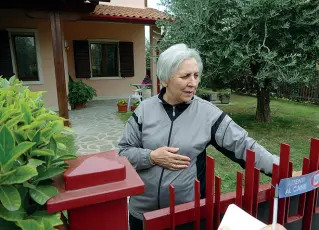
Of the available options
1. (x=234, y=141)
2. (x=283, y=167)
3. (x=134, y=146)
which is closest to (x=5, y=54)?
(x=134, y=146)

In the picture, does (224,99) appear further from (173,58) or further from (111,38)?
(173,58)

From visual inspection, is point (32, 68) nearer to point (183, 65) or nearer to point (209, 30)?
point (209, 30)

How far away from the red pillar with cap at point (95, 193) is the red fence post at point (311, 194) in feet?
3.10

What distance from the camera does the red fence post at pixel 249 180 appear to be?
1214 mm

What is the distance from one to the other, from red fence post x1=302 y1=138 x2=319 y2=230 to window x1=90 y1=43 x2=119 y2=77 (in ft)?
36.4

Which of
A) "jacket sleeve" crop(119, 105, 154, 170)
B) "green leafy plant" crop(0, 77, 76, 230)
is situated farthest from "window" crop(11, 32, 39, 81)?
"green leafy plant" crop(0, 77, 76, 230)

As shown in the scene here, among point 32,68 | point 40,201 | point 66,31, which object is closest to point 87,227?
point 40,201

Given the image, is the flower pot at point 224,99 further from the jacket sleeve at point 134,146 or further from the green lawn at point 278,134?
the jacket sleeve at point 134,146

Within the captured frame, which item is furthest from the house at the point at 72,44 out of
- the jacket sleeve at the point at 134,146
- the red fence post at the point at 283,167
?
the red fence post at the point at 283,167

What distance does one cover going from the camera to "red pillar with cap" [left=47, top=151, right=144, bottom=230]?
2.71 feet

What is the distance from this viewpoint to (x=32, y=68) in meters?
9.55

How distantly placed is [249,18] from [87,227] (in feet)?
19.1

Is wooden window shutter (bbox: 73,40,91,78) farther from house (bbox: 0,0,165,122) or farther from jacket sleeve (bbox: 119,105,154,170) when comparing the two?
jacket sleeve (bbox: 119,105,154,170)

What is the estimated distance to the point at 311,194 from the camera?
1429 millimetres
